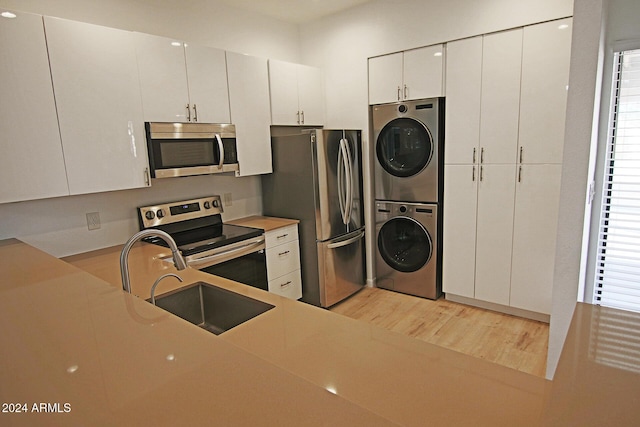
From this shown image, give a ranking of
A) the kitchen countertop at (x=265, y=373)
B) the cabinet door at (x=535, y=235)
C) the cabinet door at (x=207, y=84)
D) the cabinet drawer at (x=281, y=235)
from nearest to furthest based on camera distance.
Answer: the kitchen countertop at (x=265, y=373)
the cabinet door at (x=207, y=84)
the cabinet door at (x=535, y=235)
the cabinet drawer at (x=281, y=235)

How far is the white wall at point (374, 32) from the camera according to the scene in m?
2.93

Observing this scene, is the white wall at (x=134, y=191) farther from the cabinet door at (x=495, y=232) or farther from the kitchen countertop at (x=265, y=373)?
the cabinet door at (x=495, y=232)

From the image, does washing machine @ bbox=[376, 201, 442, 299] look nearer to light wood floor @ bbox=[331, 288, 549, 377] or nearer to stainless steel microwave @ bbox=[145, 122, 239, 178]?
light wood floor @ bbox=[331, 288, 549, 377]

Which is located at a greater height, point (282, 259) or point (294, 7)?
point (294, 7)

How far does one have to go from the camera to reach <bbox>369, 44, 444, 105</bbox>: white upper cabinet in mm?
3354

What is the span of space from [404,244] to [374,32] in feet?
6.86

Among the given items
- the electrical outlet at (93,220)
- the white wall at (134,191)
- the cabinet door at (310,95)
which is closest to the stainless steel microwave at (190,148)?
the white wall at (134,191)

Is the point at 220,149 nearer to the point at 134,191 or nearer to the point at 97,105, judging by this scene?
the point at 134,191

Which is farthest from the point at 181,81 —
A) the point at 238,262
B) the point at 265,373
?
the point at 265,373

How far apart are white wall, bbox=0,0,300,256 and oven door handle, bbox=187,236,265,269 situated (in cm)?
65

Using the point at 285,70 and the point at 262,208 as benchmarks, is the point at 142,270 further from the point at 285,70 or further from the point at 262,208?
the point at 285,70

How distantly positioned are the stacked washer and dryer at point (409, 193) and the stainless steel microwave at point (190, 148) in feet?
4.90

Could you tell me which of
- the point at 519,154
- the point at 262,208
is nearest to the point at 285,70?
the point at 262,208

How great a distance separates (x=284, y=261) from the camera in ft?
11.3
